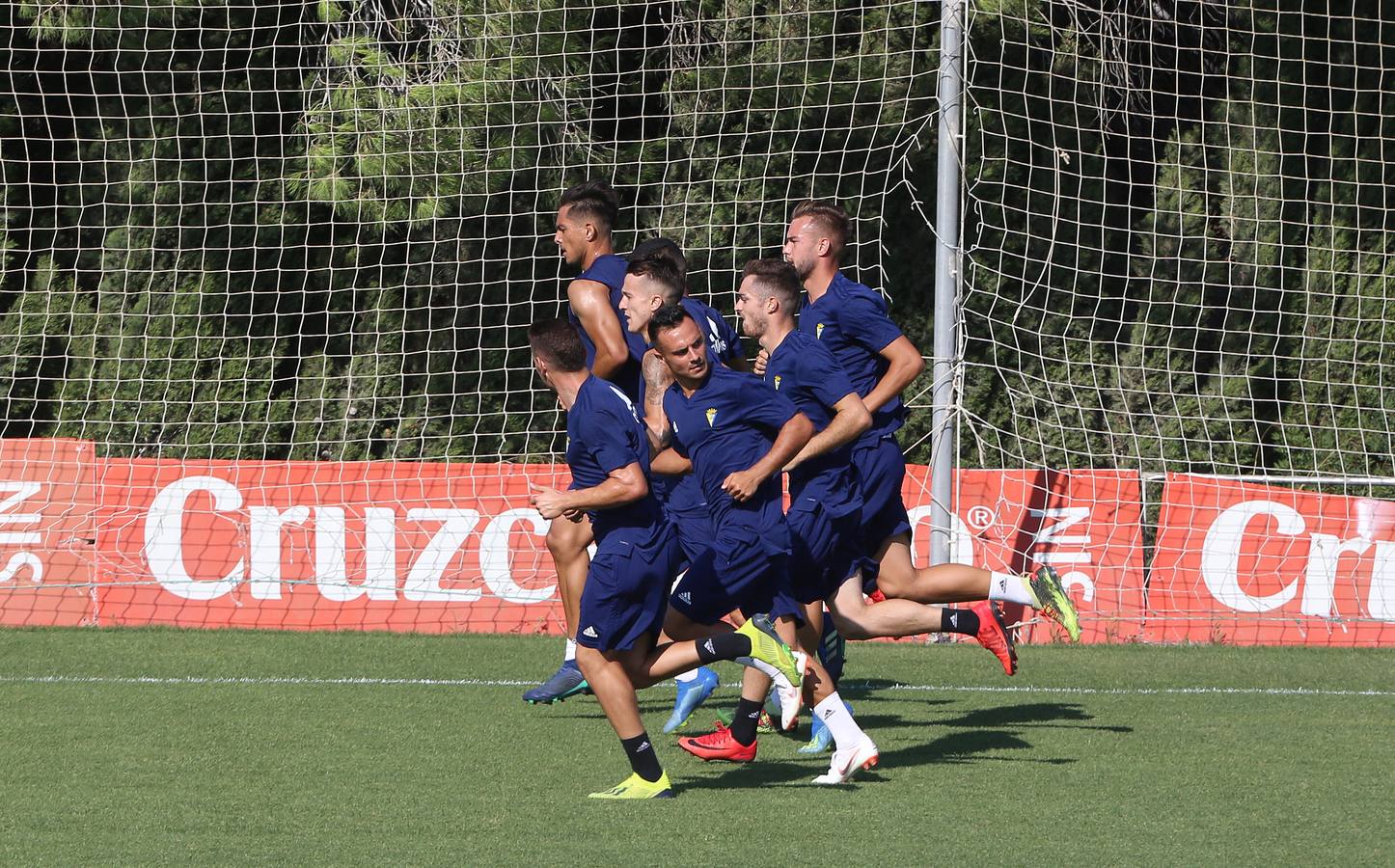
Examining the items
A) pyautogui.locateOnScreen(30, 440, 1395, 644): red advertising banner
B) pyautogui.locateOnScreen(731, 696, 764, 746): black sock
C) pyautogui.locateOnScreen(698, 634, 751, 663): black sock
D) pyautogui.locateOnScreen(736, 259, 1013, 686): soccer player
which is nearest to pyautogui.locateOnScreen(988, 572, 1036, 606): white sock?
pyautogui.locateOnScreen(736, 259, 1013, 686): soccer player

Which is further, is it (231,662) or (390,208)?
(390,208)

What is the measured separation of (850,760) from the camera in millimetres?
5922

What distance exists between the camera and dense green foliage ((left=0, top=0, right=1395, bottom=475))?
1388 centimetres

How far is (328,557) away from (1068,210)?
26.1ft

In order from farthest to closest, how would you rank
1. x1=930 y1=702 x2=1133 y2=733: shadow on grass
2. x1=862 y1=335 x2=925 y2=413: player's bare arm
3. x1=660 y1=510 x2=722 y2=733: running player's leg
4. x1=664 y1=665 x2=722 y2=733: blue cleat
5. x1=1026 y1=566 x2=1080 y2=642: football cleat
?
x1=930 y1=702 x2=1133 y2=733: shadow on grass, x1=664 y1=665 x2=722 y2=733: blue cleat, x1=862 y1=335 x2=925 y2=413: player's bare arm, x1=1026 y1=566 x2=1080 y2=642: football cleat, x1=660 y1=510 x2=722 y2=733: running player's leg

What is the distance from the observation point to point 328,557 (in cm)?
1138

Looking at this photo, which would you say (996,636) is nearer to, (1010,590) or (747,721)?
(1010,590)

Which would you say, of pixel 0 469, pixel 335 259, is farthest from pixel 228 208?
pixel 0 469

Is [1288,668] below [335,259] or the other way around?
below

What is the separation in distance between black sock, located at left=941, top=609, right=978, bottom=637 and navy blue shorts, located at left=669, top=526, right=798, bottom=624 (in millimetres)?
875

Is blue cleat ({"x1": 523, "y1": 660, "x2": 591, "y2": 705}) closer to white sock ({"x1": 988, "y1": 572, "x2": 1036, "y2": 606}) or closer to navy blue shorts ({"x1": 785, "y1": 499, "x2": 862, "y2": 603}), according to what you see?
navy blue shorts ({"x1": 785, "y1": 499, "x2": 862, "y2": 603})

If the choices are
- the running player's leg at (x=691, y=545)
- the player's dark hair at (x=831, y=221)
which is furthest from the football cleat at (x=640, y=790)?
the player's dark hair at (x=831, y=221)

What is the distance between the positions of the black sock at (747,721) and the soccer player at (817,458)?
0.42ft

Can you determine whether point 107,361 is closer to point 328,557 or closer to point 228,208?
point 228,208
